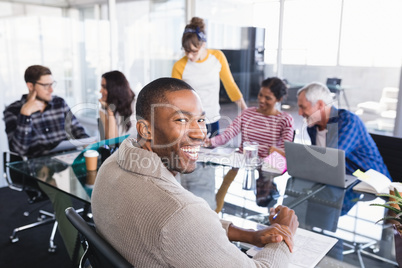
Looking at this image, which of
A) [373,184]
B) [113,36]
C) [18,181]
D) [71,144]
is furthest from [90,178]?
[113,36]

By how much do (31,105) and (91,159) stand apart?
3.27 ft

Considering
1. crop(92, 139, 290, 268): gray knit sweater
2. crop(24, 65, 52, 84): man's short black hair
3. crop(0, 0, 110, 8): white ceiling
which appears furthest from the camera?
crop(0, 0, 110, 8): white ceiling

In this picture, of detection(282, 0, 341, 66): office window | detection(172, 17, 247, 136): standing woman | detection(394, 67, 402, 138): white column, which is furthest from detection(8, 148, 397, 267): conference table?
detection(282, 0, 341, 66): office window

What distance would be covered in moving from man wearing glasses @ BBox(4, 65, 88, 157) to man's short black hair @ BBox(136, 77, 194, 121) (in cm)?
207

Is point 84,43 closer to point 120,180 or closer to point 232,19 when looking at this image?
point 232,19

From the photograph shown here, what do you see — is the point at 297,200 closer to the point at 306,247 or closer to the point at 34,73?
the point at 306,247

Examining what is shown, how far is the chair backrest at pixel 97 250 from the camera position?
3.15 feet

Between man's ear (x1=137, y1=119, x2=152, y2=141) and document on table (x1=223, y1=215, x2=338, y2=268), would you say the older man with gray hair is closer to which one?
document on table (x1=223, y1=215, x2=338, y2=268)

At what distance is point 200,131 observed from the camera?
1.20m

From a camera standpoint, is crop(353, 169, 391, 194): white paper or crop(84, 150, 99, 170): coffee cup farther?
crop(84, 150, 99, 170): coffee cup

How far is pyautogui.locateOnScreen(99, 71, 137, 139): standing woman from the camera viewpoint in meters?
2.96

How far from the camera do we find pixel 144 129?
1144mm

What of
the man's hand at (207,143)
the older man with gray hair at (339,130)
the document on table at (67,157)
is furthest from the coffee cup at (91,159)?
the older man with gray hair at (339,130)

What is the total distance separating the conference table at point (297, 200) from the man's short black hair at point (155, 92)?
2.42ft
